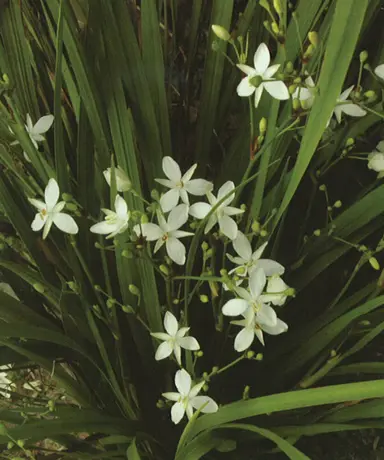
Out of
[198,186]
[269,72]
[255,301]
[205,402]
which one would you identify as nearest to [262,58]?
[269,72]

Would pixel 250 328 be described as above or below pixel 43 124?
below

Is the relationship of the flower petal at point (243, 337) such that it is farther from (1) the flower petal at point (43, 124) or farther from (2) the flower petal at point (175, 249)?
(1) the flower petal at point (43, 124)

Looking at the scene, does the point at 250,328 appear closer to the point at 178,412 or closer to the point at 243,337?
the point at 243,337

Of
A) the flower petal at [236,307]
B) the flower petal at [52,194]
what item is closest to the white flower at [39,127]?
the flower petal at [52,194]

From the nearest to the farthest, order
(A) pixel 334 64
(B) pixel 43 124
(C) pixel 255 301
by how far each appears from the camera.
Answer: (A) pixel 334 64 < (C) pixel 255 301 < (B) pixel 43 124

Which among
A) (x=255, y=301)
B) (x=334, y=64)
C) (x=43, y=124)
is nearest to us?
(x=334, y=64)

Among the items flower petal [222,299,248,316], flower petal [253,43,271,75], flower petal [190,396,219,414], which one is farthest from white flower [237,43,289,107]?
flower petal [190,396,219,414]

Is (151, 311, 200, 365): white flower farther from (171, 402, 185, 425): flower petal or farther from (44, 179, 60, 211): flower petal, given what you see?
(44, 179, 60, 211): flower petal

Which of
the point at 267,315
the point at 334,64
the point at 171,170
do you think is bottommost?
the point at 267,315

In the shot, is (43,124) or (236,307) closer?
(236,307)
